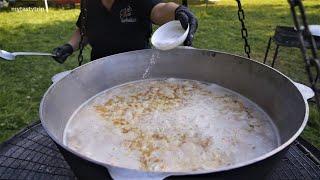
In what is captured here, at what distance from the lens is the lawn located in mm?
3705

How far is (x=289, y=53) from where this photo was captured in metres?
5.32

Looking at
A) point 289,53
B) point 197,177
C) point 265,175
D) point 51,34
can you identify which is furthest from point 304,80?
point 51,34

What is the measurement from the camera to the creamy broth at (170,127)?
1.48 meters

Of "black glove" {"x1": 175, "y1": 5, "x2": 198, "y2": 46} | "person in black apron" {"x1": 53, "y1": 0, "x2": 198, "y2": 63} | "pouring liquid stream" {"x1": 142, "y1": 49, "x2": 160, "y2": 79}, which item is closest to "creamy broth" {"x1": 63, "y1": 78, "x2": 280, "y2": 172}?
"pouring liquid stream" {"x1": 142, "y1": 49, "x2": 160, "y2": 79}

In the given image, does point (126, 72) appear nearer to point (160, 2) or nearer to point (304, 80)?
point (160, 2)

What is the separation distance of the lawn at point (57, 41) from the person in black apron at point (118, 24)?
1288 millimetres

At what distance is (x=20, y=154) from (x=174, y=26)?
1.20 meters

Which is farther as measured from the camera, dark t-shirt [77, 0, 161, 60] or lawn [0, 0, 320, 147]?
lawn [0, 0, 320, 147]

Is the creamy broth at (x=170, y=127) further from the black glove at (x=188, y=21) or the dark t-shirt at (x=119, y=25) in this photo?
the dark t-shirt at (x=119, y=25)

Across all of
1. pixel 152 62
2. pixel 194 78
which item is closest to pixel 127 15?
pixel 152 62

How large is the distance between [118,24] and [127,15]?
0.09 m

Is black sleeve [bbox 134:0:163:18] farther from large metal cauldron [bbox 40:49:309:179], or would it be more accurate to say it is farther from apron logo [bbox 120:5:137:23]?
large metal cauldron [bbox 40:49:309:179]

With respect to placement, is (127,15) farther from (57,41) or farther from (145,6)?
(57,41)

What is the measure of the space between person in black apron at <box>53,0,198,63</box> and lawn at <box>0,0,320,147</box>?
4.22ft
